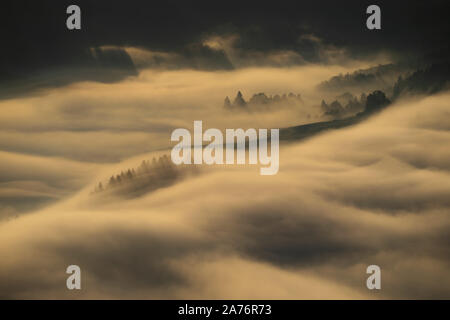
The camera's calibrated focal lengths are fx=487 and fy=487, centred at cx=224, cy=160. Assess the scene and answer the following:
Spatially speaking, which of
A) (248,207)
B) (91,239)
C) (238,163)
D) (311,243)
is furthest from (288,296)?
(91,239)

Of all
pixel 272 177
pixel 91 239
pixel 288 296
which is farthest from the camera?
pixel 272 177

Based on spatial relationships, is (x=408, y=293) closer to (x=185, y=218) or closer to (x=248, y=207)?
(x=248, y=207)

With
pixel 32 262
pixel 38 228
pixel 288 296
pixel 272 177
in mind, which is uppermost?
pixel 272 177

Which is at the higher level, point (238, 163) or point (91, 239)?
point (238, 163)

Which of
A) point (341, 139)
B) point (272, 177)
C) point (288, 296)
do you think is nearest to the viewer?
point (288, 296)

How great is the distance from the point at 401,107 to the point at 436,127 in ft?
3.55

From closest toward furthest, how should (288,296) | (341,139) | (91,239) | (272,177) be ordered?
(288,296) < (91,239) < (272,177) < (341,139)

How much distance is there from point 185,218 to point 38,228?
2916mm

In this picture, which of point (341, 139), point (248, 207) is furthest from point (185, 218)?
point (341, 139)

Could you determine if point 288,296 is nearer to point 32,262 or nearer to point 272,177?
point 272,177

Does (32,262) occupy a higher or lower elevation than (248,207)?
lower

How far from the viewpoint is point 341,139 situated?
1139cm

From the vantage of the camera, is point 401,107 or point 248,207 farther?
point 401,107

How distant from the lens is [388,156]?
35.4 feet
